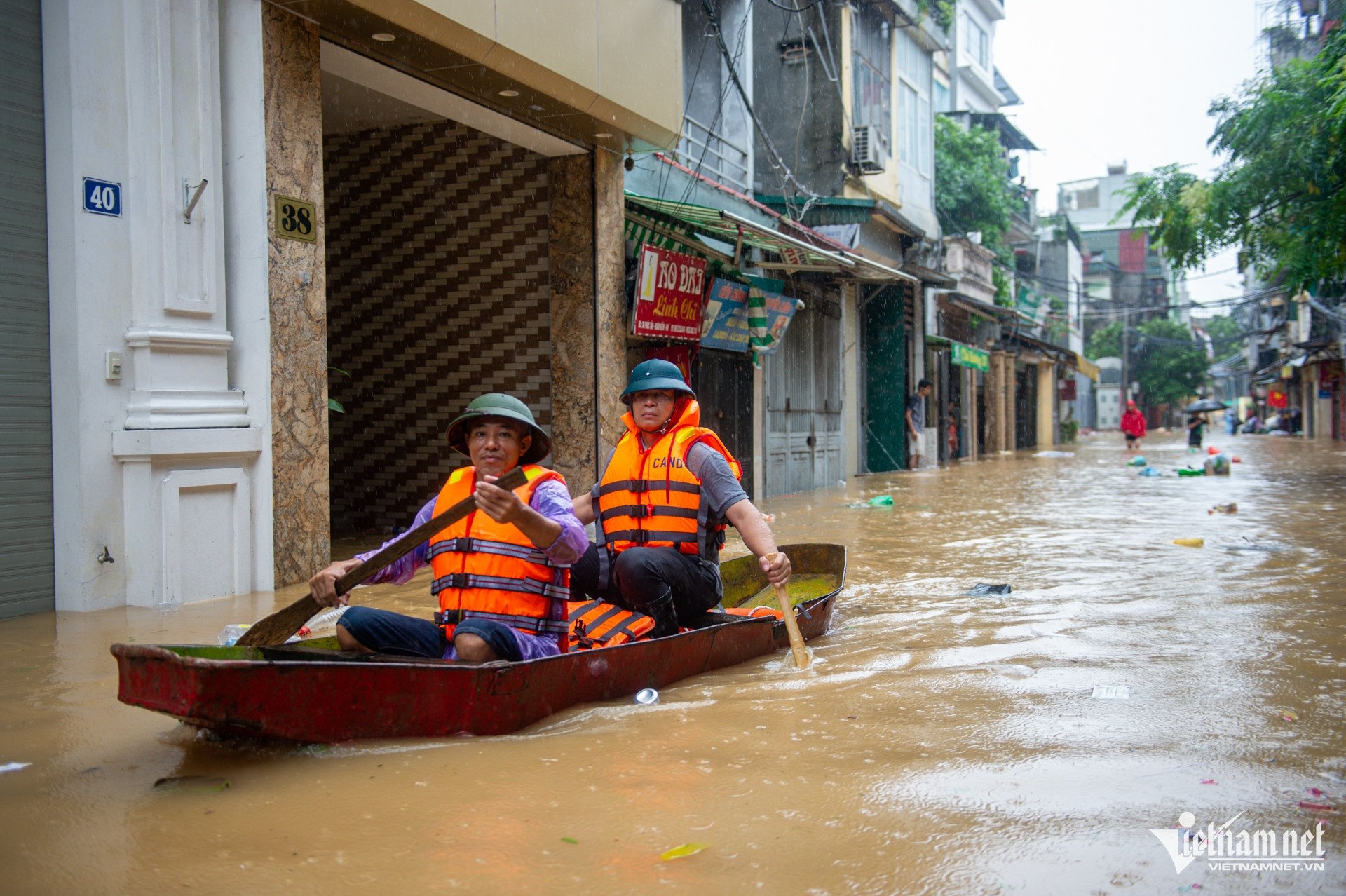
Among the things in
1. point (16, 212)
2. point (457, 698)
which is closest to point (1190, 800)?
point (457, 698)

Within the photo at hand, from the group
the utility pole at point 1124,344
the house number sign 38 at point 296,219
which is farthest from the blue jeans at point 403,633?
the utility pole at point 1124,344

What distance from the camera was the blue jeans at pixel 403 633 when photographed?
3775 millimetres

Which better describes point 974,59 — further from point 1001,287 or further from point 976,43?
point 1001,287

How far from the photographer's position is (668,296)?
11180 mm

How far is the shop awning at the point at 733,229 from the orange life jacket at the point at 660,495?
253 inches

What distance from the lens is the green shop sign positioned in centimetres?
2614

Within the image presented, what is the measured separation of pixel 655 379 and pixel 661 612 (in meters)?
1.04

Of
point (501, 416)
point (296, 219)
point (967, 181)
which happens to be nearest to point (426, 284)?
point (296, 219)

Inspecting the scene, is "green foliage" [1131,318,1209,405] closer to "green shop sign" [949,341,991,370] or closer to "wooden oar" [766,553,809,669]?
"green shop sign" [949,341,991,370]

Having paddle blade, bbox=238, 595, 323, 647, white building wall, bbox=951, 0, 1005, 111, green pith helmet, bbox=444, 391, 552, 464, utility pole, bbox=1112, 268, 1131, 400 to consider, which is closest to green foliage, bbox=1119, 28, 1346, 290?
green pith helmet, bbox=444, 391, 552, 464

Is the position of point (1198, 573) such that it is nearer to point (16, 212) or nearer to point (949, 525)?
point (949, 525)

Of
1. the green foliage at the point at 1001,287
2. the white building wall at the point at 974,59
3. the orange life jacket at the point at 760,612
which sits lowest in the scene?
the orange life jacket at the point at 760,612

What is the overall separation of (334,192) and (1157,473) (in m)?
15.8

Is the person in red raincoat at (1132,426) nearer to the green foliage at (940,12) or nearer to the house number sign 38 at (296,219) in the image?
the green foliage at (940,12)
